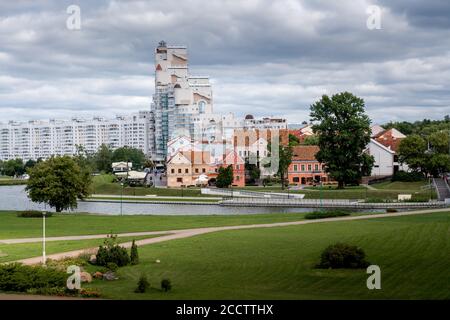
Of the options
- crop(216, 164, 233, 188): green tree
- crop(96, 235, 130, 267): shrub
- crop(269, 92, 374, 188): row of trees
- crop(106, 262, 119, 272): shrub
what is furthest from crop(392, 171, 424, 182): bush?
crop(106, 262, 119, 272): shrub

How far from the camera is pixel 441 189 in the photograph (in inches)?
3418

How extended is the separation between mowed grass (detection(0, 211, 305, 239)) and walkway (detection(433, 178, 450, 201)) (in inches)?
1204

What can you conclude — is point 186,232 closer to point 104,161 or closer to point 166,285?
point 166,285

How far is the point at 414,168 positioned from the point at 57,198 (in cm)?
5151

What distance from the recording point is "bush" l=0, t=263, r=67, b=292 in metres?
24.7

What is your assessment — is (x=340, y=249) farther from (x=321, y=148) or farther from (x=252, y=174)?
(x=252, y=174)

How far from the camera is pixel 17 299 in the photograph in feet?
75.2

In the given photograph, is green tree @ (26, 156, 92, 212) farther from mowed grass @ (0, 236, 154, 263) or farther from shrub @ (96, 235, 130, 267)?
shrub @ (96, 235, 130, 267)

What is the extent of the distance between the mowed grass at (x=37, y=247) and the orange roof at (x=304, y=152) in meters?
71.5

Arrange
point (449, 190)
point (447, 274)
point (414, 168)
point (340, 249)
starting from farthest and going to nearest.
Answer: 1. point (414, 168)
2. point (449, 190)
3. point (340, 249)
4. point (447, 274)

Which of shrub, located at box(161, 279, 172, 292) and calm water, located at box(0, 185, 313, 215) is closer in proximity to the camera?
shrub, located at box(161, 279, 172, 292)

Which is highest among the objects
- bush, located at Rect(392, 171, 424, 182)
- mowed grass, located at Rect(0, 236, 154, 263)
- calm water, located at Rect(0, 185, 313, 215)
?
bush, located at Rect(392, 171, 424, 182)

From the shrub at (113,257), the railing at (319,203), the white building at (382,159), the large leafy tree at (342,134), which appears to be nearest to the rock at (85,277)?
the shrub at (113,257)
